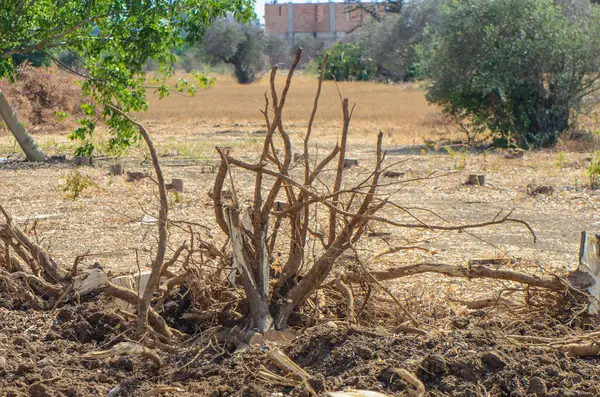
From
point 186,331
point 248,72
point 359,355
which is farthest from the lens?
point 248,72

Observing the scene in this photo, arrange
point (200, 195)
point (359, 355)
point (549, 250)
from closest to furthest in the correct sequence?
point (359, 355) < point (549, 250) < point (200, 195)

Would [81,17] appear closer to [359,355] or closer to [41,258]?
[41,258]

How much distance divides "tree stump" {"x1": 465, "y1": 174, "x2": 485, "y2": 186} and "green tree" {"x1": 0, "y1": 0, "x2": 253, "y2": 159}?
356 cm

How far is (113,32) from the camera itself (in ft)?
34.5

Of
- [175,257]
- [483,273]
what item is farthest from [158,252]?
[483,273]

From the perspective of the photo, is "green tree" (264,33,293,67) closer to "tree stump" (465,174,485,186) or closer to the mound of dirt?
"tree stump" (465,174,485,186)

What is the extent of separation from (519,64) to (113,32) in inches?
281

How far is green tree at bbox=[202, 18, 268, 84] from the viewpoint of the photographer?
54656mm

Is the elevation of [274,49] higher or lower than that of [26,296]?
higher

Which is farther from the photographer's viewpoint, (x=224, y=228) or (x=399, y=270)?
(x=399, y=270)

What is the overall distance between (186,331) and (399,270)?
104 cm

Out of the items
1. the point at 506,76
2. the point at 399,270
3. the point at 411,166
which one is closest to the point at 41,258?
the point at 399,270

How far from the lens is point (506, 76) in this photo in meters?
14.2

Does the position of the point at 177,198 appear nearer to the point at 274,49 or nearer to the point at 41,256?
the point at 41,256
